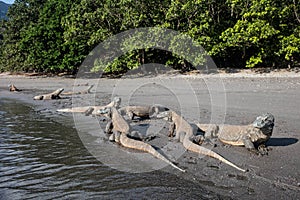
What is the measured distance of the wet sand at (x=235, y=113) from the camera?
5.23m

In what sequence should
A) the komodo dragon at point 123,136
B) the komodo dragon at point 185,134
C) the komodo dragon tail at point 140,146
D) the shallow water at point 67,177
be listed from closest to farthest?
the shallow water at point 67,177
the komodo dragon at point 185,134
the komodo dragon tail at point 140,146
the komodo dragon at point 123,136

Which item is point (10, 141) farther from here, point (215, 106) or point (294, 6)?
point (294, 6)

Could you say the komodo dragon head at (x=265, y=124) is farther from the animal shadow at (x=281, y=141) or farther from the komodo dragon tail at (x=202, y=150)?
the komodo dragon tail at (x=202, y=150)

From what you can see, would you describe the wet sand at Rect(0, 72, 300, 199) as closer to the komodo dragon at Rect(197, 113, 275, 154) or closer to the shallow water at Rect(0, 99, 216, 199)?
the komodo dragon at Rect(197, 113, 275, 154)

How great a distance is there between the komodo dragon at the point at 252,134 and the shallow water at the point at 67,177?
2.33 metres

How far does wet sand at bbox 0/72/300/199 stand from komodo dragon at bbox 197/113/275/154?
22cm

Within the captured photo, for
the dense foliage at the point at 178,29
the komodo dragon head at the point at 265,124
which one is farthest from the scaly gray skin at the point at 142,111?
the dense foliage at the point at 178,29

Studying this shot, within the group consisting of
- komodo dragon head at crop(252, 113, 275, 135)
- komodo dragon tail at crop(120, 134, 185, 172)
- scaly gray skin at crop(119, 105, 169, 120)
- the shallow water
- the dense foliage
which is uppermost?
the dense foliage

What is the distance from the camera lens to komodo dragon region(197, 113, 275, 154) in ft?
22.7

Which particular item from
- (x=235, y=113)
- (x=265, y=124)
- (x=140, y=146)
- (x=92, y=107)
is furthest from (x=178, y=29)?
(x=265, y=124)

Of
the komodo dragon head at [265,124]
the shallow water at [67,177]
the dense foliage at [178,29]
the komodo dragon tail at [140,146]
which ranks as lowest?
the shallow water at [67,177]

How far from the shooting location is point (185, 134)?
814cm

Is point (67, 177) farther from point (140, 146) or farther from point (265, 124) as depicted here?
point (265, 124)

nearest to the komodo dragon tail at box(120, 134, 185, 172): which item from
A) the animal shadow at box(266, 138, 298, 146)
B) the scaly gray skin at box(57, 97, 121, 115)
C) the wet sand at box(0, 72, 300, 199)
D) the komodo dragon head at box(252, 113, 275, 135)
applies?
the wet sand at box(0, 72, 300, 199)
